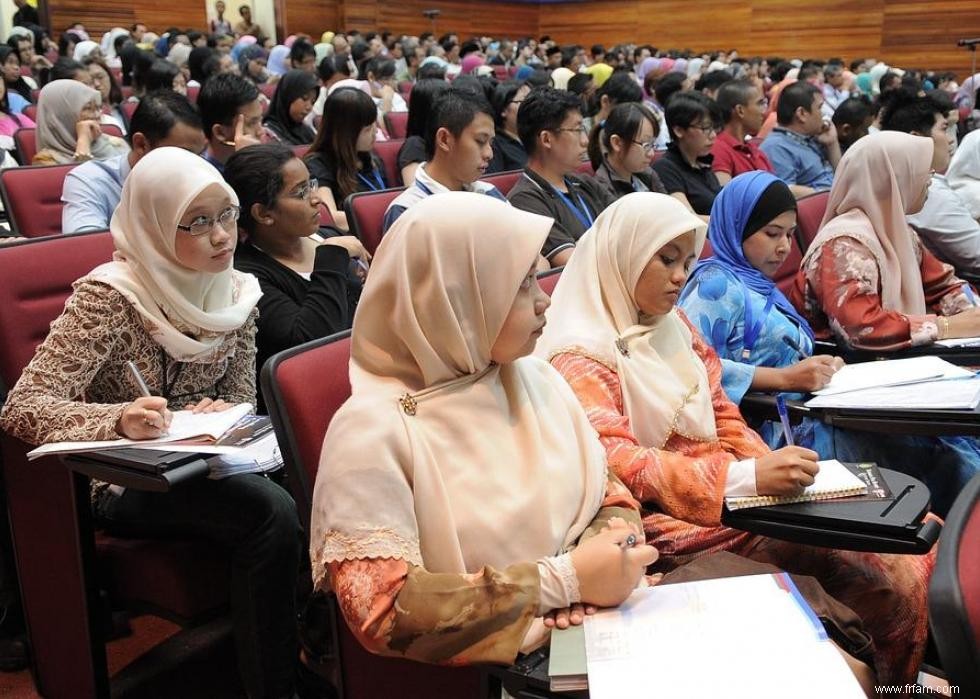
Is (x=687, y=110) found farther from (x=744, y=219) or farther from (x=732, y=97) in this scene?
(x=744, y=219)

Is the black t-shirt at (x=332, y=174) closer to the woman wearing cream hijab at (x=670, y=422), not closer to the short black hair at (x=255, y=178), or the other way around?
the short black hair at (x=255, y=178)

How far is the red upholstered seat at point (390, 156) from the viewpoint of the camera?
4.48 m

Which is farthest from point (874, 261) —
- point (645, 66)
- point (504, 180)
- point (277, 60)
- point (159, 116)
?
point (645, 66)

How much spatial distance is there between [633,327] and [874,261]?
3.81 feet

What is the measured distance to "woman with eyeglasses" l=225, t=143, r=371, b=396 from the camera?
2150 millimetres

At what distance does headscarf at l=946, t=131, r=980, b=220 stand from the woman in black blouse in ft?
7.99

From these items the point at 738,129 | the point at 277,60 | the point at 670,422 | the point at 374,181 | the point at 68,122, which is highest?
the point at 277,60

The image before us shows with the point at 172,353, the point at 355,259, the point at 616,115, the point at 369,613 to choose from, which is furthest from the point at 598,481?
the point at 616,115

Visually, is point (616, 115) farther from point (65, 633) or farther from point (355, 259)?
point (65, 633)

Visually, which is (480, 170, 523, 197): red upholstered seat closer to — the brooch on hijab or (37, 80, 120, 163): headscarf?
(37, 80, 120, 163): headscarf

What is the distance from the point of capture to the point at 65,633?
71.4 inches

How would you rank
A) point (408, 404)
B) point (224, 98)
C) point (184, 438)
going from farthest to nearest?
point (224, 98) < point (184, 438) < point (408, 404)

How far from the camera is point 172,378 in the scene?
188cm

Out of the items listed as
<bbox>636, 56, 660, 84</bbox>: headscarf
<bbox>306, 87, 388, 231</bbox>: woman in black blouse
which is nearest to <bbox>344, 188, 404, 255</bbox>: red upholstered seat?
<bbox>306, 87, 388, 231</bbox>: woman in black blouse
